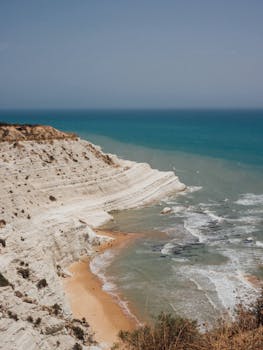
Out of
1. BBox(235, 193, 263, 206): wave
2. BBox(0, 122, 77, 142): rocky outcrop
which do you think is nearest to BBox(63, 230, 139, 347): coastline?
BBox(0, 122, 77, 142): rocky outcrop

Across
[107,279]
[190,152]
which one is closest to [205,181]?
[190,152]

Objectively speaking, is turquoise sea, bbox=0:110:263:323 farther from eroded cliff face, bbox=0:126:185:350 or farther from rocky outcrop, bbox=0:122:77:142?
rocky outcrop, bbox=0:122:77:142

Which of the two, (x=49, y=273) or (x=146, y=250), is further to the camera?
(x=146, y=250)

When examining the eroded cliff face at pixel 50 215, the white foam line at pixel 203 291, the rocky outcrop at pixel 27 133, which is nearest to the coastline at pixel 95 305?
the eroded cliff face at pixel 50 215

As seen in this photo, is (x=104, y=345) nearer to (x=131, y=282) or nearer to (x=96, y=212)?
(x=131, y=282)

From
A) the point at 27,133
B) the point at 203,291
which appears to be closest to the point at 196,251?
the point at 203,291

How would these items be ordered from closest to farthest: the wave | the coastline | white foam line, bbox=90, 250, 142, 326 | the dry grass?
the dry grass → the coastline → white foam line, bbox=90, 250, 142, 326 → the wave
